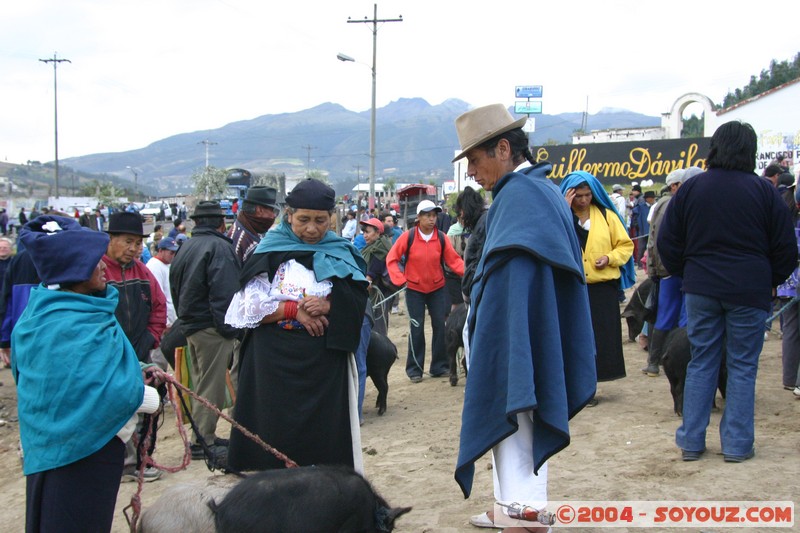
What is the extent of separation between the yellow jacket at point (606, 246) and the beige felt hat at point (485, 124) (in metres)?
2.85

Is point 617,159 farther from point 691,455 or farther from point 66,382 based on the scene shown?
point 66,382

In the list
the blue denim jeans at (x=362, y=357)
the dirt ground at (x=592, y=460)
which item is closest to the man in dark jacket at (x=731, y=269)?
the dirt ground at (x=592, y=460)

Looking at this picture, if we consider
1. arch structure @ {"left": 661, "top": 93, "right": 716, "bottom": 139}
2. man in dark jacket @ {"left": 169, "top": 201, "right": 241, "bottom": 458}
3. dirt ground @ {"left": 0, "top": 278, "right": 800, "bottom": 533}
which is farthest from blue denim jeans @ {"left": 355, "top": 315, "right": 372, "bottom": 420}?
arch structure @ {"left": 661, "top": 93, "right": 716, "bottom": 139}

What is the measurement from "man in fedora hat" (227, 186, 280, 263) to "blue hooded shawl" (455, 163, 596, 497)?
289 centimetres

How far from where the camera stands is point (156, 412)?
11.1 ft

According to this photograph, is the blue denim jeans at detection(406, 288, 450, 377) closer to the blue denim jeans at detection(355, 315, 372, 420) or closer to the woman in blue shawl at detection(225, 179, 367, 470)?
the blue denim jeans at detection(355, 315, 372, 420)

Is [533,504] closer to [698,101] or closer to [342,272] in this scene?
[342,272]

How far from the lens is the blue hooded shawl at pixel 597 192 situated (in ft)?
19.5

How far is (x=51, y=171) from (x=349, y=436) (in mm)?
216936

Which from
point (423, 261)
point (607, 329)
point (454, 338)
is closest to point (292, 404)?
point (607, 329)

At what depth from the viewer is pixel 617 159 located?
80.0 ft

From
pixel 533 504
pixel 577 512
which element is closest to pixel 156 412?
pixel 533 504

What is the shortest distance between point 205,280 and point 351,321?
1955mm

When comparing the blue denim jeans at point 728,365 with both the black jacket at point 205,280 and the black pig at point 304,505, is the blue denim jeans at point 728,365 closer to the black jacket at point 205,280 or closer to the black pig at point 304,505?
the black pig at point 304,505
